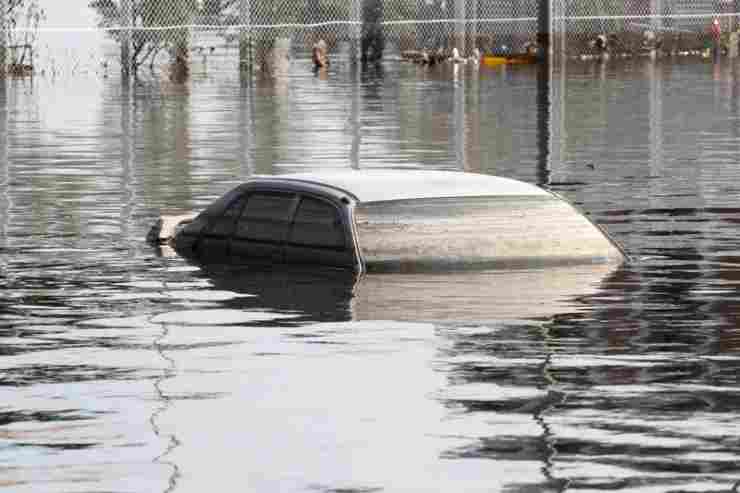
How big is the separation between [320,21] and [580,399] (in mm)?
66648

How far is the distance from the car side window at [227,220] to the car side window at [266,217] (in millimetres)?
71

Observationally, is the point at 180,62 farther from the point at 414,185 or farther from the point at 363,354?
the point at 363,354

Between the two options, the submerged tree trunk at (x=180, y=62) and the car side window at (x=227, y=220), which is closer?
the car side window at (x=227, y=220)

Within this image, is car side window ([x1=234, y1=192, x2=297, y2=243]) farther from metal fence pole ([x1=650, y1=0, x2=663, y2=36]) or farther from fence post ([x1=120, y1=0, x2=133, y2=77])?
metal fence pole ([x1=650, y1=0, x2=663, y2=36])

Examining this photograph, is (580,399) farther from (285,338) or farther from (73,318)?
(73,318)

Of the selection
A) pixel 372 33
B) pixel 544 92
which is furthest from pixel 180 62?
pixel 544 92

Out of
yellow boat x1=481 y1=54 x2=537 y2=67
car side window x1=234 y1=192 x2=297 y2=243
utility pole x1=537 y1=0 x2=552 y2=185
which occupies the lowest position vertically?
yellow boat x1=481 y1=54 x2=537 y2=67

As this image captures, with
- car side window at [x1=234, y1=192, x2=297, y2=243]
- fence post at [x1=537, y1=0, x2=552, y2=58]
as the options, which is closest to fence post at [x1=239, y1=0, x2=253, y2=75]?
fence post at [x1=537, y1=0, x2=552, y2=58]

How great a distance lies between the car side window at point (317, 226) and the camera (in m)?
23.1

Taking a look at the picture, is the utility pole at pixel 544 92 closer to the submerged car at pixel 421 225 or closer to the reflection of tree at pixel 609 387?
the submerged car at pixel 421 225

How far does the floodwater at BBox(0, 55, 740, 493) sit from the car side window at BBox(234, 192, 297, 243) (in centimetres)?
75

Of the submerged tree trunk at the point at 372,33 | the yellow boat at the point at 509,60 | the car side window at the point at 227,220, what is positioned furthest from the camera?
the yellow boat at the point at 509,60

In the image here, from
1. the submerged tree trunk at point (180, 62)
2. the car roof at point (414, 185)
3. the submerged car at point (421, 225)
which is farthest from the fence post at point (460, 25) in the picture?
the submerged car at point (421, 225)

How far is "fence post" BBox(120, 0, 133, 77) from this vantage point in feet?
230
